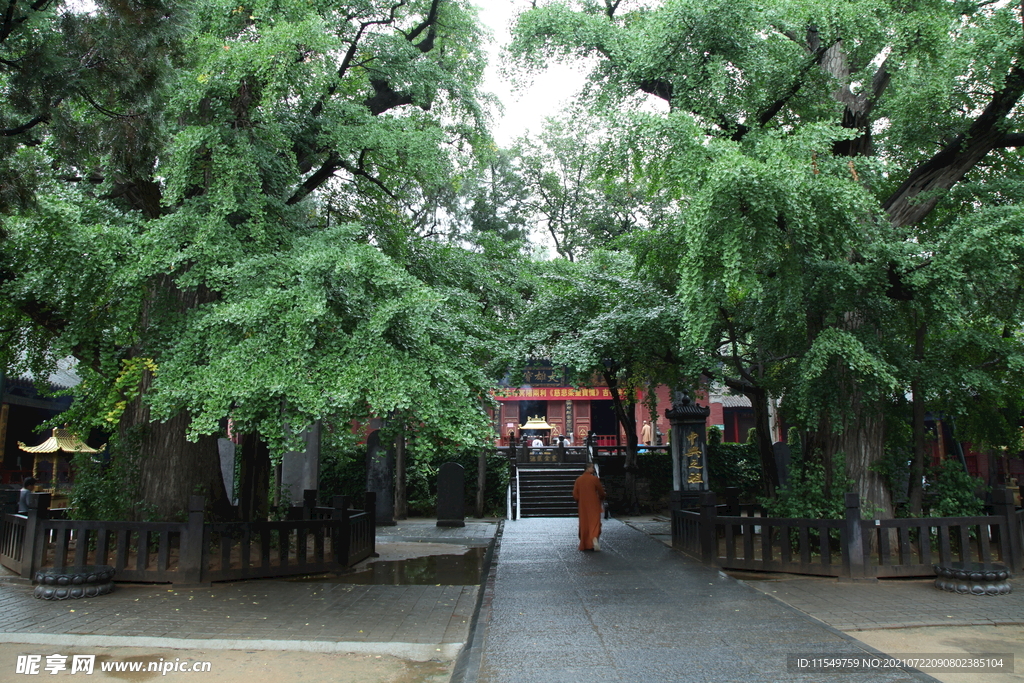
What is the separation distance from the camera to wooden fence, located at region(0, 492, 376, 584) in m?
8.62

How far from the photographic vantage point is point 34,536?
882 centimetres

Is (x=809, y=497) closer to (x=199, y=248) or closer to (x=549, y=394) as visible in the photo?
(x=199, y=248)

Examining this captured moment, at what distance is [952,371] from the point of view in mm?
9617

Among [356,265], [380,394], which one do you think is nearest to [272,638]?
[380,394]

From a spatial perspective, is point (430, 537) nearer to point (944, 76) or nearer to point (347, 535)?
point (347, 535)

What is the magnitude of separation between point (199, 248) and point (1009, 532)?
35.3 feet

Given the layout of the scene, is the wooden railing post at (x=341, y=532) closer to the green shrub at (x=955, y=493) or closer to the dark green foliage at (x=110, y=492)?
the dark green foliage at (x=110, y=492)

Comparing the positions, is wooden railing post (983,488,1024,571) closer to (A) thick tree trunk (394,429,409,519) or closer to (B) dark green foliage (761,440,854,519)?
(B) dark green foliage (761,440,854,519)

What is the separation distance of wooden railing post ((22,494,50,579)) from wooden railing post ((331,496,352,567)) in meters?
3.59

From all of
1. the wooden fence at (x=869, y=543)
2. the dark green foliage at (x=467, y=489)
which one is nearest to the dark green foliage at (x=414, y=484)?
the dark green foliage at (x=467, y=489)

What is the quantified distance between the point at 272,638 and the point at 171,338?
12.6 ft

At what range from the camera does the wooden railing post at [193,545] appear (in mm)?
8633

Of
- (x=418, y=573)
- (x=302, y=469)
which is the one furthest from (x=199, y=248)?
(x=302, y=469)

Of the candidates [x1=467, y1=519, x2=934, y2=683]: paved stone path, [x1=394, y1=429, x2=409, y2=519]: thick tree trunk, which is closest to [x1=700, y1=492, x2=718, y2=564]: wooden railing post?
[x1=467, y1=519, x2=934, y2=683]: paved stone path
